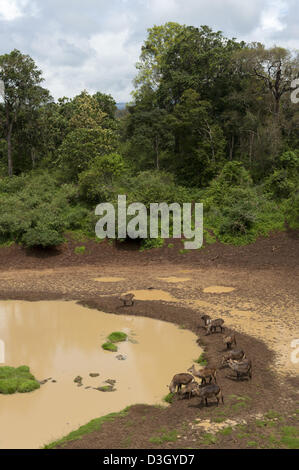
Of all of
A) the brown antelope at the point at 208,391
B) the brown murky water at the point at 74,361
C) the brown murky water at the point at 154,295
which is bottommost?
the brown murky water at the point at 74,361

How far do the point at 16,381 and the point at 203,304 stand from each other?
25.3ft

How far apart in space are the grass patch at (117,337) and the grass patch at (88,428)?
3903 millimetres

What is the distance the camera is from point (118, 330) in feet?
41.7

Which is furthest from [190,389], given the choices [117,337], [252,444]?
[117,337]

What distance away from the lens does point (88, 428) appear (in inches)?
279

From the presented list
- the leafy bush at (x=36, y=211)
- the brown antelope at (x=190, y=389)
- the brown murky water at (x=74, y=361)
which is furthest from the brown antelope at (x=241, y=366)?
the leafy bush at (x=36, y=211)

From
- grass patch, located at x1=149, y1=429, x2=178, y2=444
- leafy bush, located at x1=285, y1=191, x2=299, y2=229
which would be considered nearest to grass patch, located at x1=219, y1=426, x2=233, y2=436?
grass patch, located at x1=149, y1=429, x2=178, y2=444

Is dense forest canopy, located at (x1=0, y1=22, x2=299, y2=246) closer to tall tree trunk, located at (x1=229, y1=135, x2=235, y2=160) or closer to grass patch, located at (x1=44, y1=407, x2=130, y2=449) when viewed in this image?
A: tall tree trunk, located at (x1=229, y1=135, x2=235, y2=160)

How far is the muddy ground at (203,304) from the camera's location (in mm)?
6781

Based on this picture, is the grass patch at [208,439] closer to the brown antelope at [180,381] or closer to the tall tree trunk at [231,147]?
the brown antelope at [180,381]

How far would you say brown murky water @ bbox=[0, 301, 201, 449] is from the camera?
7832 mm

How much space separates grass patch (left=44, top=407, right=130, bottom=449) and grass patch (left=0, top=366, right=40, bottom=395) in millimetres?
2149

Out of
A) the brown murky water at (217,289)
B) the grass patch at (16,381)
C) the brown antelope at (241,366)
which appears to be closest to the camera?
the brown antelope at (241,366)
